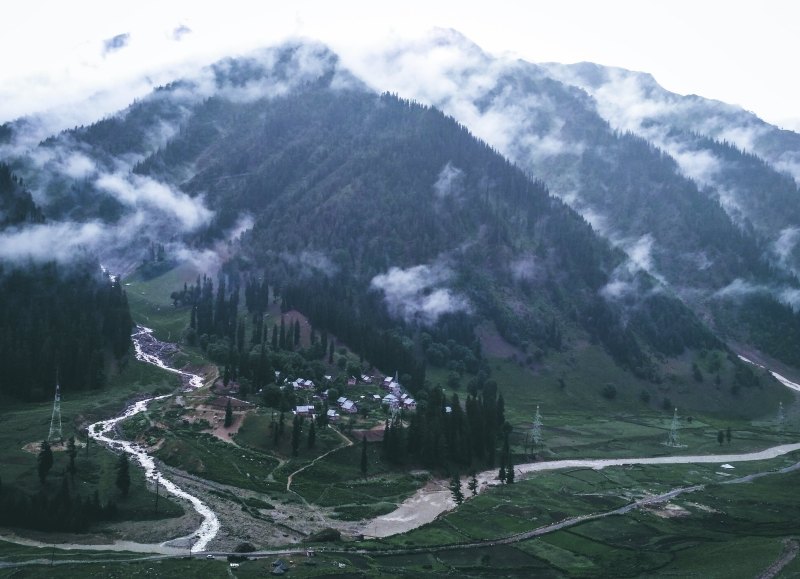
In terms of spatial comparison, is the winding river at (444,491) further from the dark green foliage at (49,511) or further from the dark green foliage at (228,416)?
the dark green foliage at (228,416)

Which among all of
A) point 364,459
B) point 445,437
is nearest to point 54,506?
point 364,459

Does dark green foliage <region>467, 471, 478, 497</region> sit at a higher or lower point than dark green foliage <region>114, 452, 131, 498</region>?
lower

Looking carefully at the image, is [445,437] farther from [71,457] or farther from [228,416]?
[71,457]

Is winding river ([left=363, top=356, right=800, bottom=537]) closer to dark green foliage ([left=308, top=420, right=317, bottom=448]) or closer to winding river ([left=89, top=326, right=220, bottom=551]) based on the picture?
winding river ([left=89, top=326, right=220, bottom=551])

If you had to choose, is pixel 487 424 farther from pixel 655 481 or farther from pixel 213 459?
pixel 213 459

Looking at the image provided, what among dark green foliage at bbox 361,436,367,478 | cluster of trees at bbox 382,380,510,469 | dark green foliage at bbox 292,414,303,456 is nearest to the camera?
dark green foliage at bbox 361,436,367,478

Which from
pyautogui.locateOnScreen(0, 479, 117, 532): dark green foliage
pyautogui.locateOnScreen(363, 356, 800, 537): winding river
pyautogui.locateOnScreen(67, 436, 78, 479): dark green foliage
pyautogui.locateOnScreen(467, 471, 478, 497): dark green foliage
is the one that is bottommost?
pyautogui.locateOnScreen(363, 356, 800, 537): winding river

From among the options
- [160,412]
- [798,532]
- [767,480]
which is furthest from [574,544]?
[160,412]

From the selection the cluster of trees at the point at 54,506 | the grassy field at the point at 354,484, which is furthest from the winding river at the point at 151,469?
the grassy field at the point at 354,484

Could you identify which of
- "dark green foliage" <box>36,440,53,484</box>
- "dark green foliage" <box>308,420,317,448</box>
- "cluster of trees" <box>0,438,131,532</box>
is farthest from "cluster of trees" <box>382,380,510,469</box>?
"dark green foliage" <box>36,440,53,484</box>

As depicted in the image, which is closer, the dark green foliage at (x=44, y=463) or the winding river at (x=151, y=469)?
the winding river at (x=151, y=469)

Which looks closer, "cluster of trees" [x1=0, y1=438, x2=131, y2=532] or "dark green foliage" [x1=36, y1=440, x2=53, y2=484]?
"cluster of trees" [x1=0, y1=438, x2=131, y2=532]
